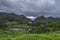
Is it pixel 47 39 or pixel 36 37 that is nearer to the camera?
pixel 36 37

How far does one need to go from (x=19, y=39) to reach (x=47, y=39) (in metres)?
5.93

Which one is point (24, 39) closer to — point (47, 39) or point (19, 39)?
point (19, 39)

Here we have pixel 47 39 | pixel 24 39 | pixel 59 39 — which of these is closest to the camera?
pixel 24 39

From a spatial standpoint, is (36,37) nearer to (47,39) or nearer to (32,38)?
(32,38)

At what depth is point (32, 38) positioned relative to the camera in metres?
31.1

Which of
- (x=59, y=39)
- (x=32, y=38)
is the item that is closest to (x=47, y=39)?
(x=32, y=38)

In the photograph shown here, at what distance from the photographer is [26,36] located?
104 feet

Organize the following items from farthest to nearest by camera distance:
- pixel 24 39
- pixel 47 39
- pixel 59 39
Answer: pixel 59 39 < pixel 47 39 < pixel 24 39

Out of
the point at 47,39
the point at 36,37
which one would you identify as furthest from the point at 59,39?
the point at 36,37

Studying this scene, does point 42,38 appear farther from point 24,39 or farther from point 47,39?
point 24,39

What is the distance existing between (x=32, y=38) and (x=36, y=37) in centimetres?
91

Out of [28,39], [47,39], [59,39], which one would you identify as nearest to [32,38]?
[28,39]

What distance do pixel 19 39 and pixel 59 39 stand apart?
1296cm

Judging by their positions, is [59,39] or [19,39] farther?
[59,39]
